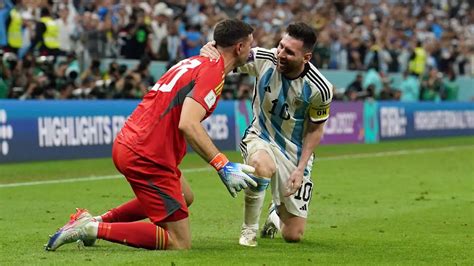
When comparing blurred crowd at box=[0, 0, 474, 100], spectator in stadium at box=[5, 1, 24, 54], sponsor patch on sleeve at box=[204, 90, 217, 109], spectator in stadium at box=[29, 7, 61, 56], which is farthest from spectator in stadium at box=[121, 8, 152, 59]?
sponsor patch on sleeve at box=[204, 90, 217, 109]

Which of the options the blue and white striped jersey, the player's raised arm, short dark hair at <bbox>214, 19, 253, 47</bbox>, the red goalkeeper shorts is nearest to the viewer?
the player's raised arm

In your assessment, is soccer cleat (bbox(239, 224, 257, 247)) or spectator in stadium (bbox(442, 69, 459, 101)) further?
spectator in stadium (bbox(442, 69, 459, 101))

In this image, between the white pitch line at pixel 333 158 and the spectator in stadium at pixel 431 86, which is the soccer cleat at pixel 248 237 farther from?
the spectator in stadium at pixel 431 86

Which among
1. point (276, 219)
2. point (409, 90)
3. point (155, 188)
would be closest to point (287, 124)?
point (276, 219)

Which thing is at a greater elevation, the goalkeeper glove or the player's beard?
the player's beard

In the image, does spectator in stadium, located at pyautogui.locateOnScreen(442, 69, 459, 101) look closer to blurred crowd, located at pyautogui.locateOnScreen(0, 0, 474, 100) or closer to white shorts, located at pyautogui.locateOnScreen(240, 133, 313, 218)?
blurred crowd, located at pyautogui.locateOnScreen(0, 0, 474, 100)

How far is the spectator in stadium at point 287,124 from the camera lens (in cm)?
962

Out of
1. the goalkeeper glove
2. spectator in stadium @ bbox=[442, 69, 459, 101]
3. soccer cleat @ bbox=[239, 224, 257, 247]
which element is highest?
the goalkeeper glove

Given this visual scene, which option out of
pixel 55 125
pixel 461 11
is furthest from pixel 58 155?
pixel 461 11

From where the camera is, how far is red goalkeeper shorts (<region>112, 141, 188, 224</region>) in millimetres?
8484

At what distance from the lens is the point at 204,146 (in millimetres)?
8102

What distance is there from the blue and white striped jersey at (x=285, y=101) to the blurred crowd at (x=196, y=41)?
34.6 ft

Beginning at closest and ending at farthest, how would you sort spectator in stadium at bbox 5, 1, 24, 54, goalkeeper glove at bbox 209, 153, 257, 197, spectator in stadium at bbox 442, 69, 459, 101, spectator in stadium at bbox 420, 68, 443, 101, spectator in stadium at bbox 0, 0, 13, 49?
goalkeeper glove at bbox 209, 153, 257, 197 < spectator in stadium at bbox 0, 0, 13, 49 < spectator in stadium at bbox 5, 1, 24, 54 < spectator in stadium at bbox 420, 68, 443, 101 < spectator in stadium at bbox 442, 69, 459, 101

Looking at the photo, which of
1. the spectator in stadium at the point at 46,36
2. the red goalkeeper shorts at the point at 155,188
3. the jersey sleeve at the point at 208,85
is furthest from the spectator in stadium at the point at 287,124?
the spectator in stadium at the point at 46,36
